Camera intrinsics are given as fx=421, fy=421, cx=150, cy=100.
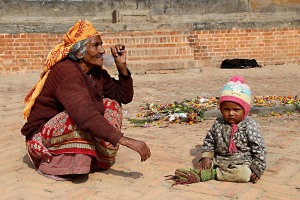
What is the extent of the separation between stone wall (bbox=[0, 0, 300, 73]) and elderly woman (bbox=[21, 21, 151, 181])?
6666mm

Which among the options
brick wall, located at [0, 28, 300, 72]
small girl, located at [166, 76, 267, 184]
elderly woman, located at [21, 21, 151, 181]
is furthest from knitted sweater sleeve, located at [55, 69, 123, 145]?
brick wall, located at [0, 28, 300, 72]

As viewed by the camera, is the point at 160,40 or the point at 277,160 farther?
the point at 160,40

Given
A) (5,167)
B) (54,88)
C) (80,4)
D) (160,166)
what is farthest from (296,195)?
(80,4)

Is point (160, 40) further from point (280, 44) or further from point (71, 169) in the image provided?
point (71, 169)

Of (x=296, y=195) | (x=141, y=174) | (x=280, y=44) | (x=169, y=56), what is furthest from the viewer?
(x=280, y=44)

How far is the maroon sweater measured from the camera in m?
2.94

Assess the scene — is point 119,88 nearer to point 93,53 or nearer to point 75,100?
point 93,53

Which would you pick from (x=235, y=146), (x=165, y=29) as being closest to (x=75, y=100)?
(x=235, y=146)

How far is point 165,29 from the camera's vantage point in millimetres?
10969

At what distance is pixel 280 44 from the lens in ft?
38.4

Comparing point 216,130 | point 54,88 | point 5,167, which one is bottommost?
point 5,167

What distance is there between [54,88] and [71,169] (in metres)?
0.62

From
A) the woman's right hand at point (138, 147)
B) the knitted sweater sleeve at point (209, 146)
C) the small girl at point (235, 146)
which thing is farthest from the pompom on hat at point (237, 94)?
the woman's right hand at point (138, 147)

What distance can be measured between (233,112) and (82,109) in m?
1.11
